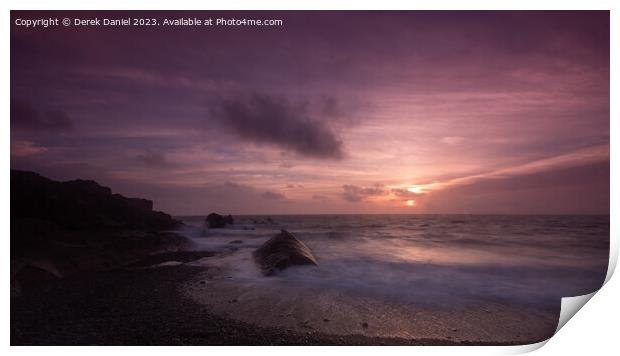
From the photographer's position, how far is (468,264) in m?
4.38

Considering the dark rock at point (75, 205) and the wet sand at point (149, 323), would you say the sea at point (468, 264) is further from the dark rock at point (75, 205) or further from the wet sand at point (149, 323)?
the dark rock at point (75, 205)

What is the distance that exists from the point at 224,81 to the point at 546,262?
4.54 meters

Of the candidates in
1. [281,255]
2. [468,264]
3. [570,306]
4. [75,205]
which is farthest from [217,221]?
[570,306]

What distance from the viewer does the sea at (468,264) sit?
3740 mm

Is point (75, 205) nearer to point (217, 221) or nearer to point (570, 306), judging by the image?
point (217, 221)

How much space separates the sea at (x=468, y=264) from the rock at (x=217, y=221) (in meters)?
2.13

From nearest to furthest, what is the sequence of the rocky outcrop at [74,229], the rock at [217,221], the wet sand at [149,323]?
the wet sand at [149,323] < the rocky outcrop at [74,229] < the rock at [217,221]

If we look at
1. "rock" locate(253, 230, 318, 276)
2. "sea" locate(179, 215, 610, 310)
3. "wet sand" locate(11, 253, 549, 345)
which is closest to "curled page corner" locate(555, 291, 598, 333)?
"sea" locate(179, 215, 610, 310)

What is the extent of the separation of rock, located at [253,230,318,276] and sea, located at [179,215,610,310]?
144 millimetres

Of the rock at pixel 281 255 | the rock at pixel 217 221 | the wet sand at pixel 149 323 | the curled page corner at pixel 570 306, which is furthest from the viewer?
the rock at pixel 217 221

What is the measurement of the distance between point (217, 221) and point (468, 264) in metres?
5.99

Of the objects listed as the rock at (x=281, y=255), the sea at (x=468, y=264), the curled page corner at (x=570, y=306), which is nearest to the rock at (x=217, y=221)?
the sea at (x=468, y=264)

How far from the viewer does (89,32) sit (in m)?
3.50
